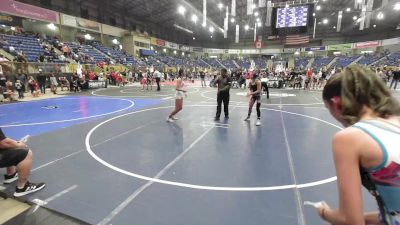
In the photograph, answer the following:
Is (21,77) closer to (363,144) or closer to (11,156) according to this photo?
(11,156)

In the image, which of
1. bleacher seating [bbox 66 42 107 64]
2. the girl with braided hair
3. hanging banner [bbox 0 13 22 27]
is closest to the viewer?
the girl with braided hair

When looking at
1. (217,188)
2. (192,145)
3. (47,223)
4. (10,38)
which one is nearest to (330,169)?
(217,188)

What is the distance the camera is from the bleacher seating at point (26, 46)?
70.5 feet

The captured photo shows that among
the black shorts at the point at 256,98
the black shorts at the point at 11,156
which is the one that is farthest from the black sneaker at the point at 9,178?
the black shorts at the point at 256,98

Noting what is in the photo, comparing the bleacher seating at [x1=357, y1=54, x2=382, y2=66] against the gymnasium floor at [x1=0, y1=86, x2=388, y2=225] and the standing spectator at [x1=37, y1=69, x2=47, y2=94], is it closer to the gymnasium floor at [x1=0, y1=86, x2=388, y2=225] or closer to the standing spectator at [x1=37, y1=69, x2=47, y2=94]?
the gymnasium floor at [x1=0, y1=86, x2=388, y2=225]

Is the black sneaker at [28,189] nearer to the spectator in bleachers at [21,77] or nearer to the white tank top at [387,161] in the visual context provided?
the white tank top at [387,161]

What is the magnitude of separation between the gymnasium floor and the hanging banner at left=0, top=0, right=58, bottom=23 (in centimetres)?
2035

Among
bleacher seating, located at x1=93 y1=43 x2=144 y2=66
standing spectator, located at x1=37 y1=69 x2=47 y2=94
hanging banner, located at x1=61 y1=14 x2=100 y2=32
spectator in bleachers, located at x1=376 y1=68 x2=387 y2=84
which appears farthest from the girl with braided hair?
bleacher seating, located at x1=93 y1=43 x2=144 y2=66

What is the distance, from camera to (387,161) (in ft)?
3.34

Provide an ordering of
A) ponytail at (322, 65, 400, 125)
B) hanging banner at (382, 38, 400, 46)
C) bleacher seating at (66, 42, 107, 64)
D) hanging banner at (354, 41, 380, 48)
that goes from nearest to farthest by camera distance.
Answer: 1. ponytail at (322, 65, 400, 125)
2. bleacher seating at (66, 42, 107, 64)
3. hanging banner at (382, 38, 400, 46)
4. hanging banner at (354, 41, 380, 48)

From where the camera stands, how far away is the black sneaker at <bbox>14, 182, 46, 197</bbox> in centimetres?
374

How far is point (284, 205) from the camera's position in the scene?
3.41 meters

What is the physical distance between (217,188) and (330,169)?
2.19 metres

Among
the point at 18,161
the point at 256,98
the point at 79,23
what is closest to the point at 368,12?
the point at 256,98
